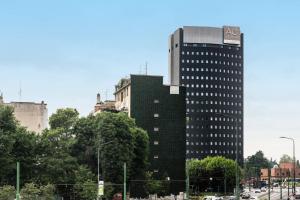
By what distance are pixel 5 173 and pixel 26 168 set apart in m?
3.82

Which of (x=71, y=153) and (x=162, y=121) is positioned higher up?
(x=162, y=121)

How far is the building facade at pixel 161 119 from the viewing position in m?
131

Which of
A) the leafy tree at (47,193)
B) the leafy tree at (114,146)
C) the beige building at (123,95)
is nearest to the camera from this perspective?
the leafy tree at (47,193)

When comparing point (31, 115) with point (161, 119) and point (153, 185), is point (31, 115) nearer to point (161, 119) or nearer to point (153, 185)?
point (153, 185)

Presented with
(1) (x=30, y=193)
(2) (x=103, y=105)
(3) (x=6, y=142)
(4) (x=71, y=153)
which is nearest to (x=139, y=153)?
(4) (x=71, y=153)

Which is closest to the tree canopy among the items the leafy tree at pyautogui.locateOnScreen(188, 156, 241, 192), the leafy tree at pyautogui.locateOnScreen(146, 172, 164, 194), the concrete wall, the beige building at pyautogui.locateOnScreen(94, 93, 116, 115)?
the leafy tree at pyautogui.locateOnScreen(146, 172, 164, 194)

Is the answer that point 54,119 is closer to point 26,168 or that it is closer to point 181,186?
point 26,168

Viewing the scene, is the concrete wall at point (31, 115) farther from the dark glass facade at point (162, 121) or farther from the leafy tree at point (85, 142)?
the leafy tree at point (85, 142)

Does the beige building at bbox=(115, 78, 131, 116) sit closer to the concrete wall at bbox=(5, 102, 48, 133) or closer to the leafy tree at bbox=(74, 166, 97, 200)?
the concrete wall at bbox=(5, 102, 48, 133)

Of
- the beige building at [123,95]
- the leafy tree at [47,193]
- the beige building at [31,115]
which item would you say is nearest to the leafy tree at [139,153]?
the beige building at [31,115]

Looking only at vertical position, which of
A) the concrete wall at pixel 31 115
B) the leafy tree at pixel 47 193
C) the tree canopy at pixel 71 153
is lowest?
the leafy tree at pixel 47 193

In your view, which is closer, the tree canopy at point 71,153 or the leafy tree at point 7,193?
the leafy tree at point 7,193

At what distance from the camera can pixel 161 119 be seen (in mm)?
132500

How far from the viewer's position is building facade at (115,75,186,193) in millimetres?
130625
